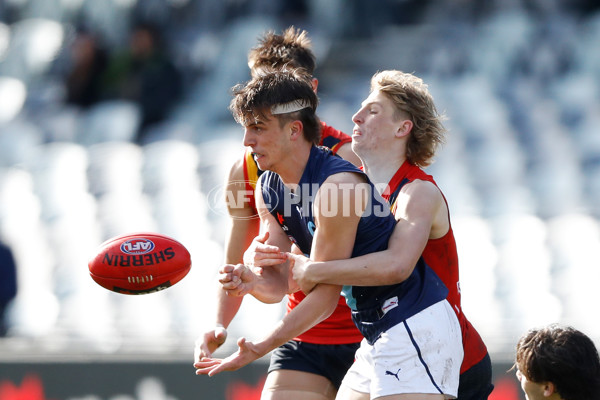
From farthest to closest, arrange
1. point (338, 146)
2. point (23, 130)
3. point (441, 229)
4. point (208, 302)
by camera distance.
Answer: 1. point (23, 130)
2. point (208, 302)
3. point (338, 146)
4. point (441, 229)

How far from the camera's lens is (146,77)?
386 inches

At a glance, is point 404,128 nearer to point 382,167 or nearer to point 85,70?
point 382,167

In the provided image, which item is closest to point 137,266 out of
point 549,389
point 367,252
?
point 367,252

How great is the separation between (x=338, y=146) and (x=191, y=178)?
500cm

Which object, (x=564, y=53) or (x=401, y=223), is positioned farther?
(x=564, y=53)

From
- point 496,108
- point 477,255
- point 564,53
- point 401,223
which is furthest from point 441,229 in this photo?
point 564,53

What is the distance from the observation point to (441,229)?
354 cm

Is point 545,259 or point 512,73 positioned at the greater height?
point 512,73

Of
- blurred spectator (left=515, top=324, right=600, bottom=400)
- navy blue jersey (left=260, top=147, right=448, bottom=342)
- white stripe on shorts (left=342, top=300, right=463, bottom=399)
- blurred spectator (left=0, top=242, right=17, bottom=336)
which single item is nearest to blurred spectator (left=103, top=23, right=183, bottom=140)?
blurred spectator (left=0, top=242, right=17, bottom=336)

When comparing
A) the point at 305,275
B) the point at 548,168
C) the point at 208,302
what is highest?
the point at 548,168

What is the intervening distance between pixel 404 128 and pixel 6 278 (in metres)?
4.71

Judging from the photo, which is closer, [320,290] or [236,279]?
[320,290]

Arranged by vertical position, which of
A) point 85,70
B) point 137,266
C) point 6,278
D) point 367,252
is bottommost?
point 367,252

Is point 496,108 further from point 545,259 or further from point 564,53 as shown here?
point 545,259
